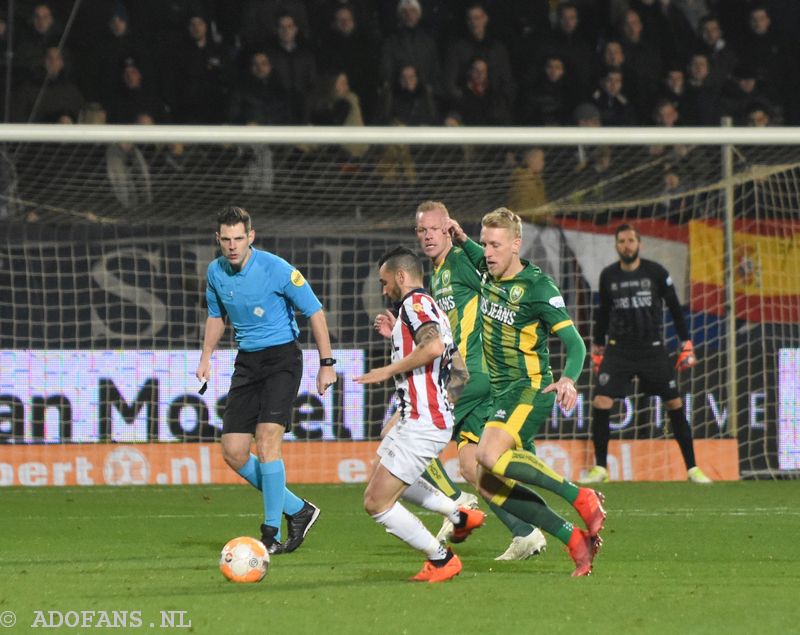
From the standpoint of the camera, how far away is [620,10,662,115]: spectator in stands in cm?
1580

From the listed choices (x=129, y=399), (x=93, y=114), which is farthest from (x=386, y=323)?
(x=93, y=114)

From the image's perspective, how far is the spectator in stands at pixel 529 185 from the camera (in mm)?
13703

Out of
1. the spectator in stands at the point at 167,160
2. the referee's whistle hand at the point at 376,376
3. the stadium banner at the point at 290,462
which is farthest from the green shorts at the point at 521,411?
the spectator in stands at the point at 167,160

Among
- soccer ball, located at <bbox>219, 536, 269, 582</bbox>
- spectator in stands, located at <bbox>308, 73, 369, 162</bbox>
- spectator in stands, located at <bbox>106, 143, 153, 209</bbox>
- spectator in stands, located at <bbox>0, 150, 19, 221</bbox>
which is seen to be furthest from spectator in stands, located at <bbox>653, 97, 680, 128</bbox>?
soccer ball, located at <bbox>219, 536, 269, 582</bbox>

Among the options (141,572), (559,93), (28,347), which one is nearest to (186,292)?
(28,347)

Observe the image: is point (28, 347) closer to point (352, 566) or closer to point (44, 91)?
point (44, 91)

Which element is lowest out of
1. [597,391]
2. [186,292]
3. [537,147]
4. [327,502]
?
[327,502]

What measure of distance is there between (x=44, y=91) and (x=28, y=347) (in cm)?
309

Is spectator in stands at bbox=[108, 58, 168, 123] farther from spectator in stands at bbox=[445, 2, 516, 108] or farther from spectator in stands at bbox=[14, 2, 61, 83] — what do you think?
spectator in stands at bbox=[445, 2, 516, 108]

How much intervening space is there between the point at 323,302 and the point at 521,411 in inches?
232

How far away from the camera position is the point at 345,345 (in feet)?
42.0

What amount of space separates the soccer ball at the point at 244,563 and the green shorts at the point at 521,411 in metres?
1.32

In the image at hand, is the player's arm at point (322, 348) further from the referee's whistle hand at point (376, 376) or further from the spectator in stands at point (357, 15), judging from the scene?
the spectator in stands at point (357, 15)

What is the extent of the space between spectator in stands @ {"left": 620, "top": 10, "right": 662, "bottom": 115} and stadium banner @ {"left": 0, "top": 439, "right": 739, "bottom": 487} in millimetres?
4416
